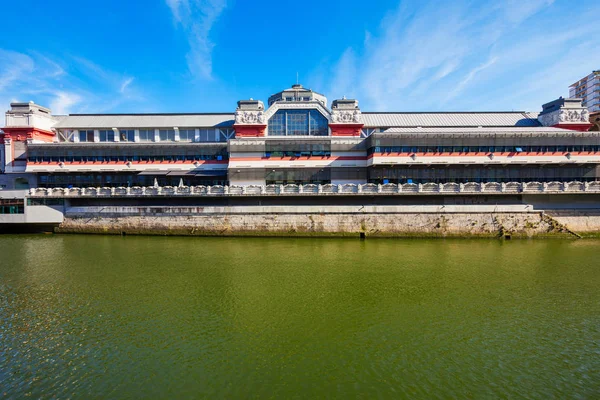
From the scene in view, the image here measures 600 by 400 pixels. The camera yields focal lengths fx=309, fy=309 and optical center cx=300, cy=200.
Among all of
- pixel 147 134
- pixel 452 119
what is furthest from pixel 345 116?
pixel 147 134

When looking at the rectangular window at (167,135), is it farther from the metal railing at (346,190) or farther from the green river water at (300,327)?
the green river water at (300,327)

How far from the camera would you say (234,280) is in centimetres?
2094

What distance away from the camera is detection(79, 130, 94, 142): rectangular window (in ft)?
168

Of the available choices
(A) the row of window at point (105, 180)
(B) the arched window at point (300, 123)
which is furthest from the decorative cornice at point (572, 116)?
(A) the row of window at point (105, 180)

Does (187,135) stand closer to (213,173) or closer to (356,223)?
(213,173)

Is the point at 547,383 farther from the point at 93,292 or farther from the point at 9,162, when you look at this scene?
the point at 9,162

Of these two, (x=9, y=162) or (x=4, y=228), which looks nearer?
(x=4, y=228)

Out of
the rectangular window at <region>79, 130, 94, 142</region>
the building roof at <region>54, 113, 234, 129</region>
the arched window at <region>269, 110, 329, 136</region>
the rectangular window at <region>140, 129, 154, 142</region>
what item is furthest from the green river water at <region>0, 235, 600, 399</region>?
the rectangular window at <region>79, 130, 94, 142</region>

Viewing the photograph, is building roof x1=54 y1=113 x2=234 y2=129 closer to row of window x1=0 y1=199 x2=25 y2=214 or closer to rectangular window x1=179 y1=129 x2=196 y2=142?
rectangular window x1=179 y1=129 x2=196 y2=142

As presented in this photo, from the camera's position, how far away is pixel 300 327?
47.0ft

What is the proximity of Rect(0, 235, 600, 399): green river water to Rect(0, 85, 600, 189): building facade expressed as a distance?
663 inches

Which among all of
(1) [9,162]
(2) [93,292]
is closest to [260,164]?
(2) [93,292]

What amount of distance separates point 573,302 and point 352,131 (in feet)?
116

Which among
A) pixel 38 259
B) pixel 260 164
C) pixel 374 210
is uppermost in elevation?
pixel 260 164
